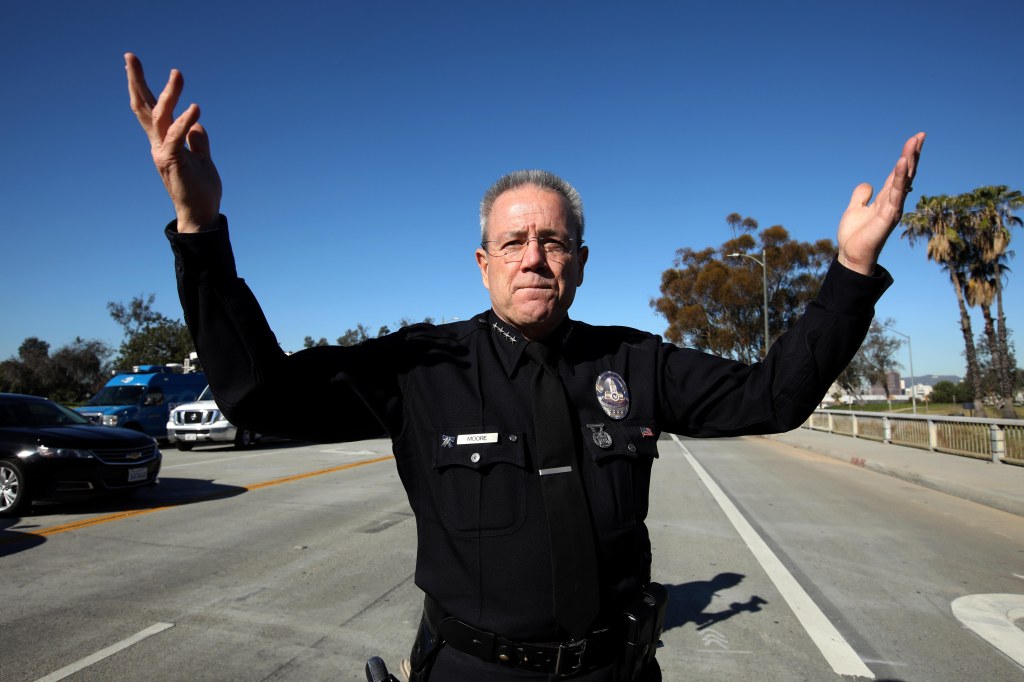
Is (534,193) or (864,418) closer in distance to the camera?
(534,193)

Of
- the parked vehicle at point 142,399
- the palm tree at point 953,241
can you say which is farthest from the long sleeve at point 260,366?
the palm tree at point 953,241

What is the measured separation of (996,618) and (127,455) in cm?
973

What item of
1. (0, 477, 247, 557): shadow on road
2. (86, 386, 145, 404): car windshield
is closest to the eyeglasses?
(0, 477, 247, 557): shadow on road

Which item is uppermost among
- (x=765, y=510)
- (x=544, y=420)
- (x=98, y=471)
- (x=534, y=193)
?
(x=534, y=193)

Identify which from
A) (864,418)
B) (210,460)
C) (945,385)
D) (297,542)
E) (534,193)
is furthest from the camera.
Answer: (945,385)

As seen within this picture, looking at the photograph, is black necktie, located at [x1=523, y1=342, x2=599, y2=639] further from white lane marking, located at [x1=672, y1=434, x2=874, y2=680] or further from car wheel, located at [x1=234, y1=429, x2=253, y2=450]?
car wheel, located at [x1=234, y1=429, x2=253, y2=450]

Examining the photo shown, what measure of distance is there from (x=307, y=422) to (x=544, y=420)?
64 cm

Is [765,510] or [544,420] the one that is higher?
[544,420]

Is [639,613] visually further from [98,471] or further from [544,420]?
[98,471]

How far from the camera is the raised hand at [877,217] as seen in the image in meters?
1.73

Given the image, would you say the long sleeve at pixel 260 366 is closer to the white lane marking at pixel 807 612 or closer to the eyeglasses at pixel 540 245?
the eyeglasses at pixel 540 245

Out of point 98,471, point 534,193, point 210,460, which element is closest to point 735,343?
point 210,460

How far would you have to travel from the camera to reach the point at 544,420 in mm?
1816

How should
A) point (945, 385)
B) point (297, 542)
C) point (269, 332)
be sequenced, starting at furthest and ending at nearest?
point (945, 385)
point (297, 542)
point (269, 332)
